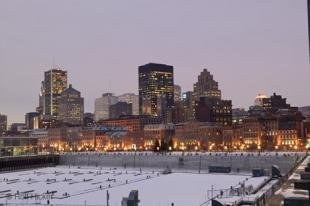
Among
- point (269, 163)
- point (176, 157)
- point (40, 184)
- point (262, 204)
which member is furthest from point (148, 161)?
point (262, 204)

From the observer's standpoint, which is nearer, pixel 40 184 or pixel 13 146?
pixel 40 184

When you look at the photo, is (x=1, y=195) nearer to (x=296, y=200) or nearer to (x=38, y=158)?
(x=296, y=200)

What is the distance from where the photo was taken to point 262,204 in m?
34.6

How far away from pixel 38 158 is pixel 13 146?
3966 cm

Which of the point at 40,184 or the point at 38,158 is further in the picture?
the point at 38,158

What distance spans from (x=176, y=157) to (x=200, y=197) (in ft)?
210

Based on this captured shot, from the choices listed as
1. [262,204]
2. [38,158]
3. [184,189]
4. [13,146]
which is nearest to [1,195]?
[184,189]

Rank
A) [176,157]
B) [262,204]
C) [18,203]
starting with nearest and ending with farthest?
[262,204]
[18,203]
[176,157]

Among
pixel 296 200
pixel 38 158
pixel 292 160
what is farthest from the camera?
pixel 38 158

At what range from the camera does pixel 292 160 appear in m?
108

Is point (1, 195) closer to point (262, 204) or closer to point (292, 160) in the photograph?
point (262, 204)

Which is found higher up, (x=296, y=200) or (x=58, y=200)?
(x=296, y=200)

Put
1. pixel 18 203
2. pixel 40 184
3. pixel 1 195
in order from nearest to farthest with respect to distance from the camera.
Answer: pixel 18 203
pixel 1 195
pixel 40 184

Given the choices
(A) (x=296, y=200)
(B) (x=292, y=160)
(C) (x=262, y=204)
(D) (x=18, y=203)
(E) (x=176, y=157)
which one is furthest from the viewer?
(E) (x=176, y=157)
